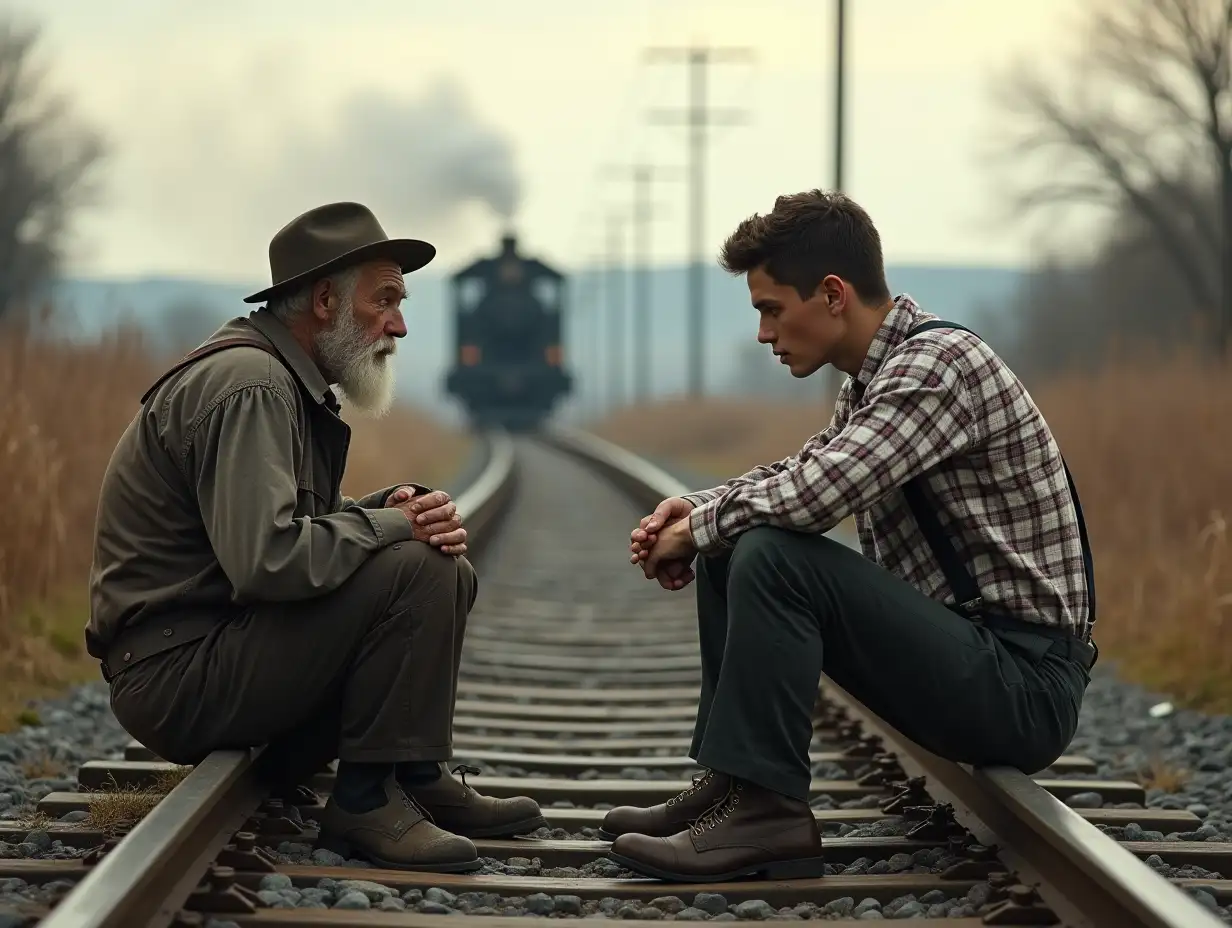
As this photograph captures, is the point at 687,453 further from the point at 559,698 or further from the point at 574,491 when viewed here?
the point at 559,698

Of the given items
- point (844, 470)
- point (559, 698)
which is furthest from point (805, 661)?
point (559, 698)

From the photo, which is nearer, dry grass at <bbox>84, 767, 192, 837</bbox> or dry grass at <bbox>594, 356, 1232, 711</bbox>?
dry grass at <bbox>84, 767, 192, 837</bbox>

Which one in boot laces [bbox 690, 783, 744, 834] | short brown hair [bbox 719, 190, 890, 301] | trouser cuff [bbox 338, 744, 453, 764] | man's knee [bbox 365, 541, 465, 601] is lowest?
boot laces [bbox 690, 783, 744, 834]

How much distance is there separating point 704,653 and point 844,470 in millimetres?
626

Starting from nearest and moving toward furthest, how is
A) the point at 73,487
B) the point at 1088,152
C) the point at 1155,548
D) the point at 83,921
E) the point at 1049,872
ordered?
the point at 83,921 → the point at 1049,872 → the point at 73,487 → the point at 1155,548 → the point at 1088,152

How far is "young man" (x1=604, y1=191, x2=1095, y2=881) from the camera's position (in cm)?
363

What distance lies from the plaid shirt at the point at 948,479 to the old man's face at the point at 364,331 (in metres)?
0.87

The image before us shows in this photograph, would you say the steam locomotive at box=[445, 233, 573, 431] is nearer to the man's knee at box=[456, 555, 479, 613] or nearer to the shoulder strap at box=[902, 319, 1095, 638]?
the man's knee at box=[456, 555, 479, 613]

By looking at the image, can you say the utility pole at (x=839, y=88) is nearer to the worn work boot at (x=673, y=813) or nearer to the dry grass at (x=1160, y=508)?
the dry grass at (x=1160, y=508)

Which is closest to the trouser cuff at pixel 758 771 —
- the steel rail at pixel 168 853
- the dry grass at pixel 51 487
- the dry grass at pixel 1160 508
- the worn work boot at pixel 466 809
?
the worn work boot at pixel 466 809

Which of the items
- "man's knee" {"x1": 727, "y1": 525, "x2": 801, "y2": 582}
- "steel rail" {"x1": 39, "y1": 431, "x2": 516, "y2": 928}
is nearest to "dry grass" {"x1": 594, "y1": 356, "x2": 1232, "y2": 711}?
"man's knee" {"x1": 727, "y1": 525, "x2": 801, "y2": 582}

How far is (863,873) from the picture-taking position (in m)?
3.71

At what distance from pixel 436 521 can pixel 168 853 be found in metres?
1.04

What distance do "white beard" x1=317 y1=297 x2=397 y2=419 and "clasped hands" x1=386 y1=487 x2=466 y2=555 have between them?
34cm
